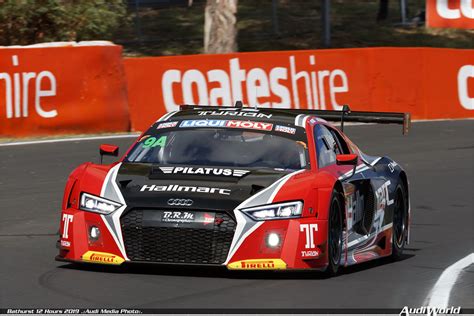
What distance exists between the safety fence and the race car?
1087cm

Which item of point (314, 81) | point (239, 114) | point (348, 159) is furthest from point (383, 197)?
point (314, 81)

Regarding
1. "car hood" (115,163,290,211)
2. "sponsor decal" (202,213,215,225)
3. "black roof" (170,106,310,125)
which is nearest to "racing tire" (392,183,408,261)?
"black roof" (170,106,310,125)

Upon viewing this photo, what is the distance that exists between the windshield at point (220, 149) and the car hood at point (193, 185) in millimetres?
323

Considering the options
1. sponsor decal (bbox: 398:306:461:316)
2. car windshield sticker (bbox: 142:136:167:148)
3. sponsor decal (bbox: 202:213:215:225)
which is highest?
car windshield sticker (bbox: 142:136:167:148)

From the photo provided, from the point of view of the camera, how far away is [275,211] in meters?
8.82

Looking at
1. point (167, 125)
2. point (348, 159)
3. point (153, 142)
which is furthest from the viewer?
point (167, 125)

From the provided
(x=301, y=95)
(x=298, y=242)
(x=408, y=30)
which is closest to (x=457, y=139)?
(x=301, y=95)

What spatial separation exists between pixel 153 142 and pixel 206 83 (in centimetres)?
1300

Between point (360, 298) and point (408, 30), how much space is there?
39.8 meters

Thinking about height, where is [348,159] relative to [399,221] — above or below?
above

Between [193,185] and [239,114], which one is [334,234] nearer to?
[193,185]

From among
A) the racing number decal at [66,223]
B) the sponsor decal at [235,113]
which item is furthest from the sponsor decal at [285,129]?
the racing number decal at [66,223]

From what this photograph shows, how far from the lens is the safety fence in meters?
20.9

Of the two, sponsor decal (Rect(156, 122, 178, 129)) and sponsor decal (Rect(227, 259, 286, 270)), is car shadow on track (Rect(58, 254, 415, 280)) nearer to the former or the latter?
sponsor decal (Rect(227, 259, 286, 270))
